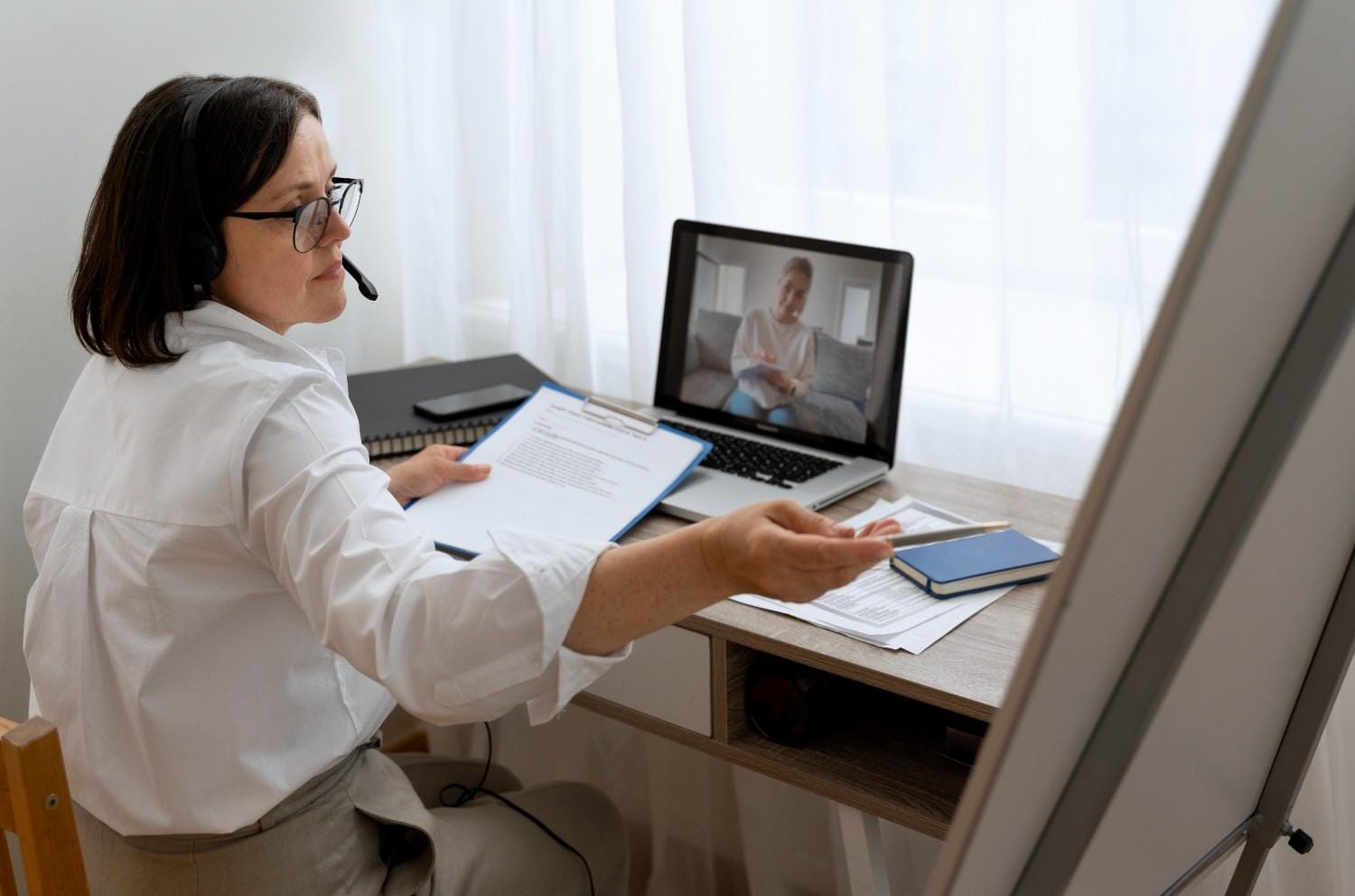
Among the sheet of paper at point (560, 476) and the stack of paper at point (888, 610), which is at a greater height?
the sheet of paper at point (560, 476)

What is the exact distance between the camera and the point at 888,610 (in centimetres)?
124

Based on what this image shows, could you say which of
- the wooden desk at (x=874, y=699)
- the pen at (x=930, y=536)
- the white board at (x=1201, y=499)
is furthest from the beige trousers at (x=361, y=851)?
the white board at (x=1201, y=499)

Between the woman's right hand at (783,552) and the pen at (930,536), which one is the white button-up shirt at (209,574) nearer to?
the woman's right hand at (783,552)

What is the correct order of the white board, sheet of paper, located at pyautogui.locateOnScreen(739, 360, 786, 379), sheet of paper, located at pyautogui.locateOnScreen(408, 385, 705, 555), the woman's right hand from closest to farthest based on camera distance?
the white board → the woman's right hand → sheet of paper, located at pyautogui.locateOnScreen(408, 385, 705, 555) → sheet of paper, located at pyautogui.locateOnScreen(739, 360, 786, 379)

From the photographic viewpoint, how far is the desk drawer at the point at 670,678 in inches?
50.8

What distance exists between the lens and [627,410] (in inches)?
61.9

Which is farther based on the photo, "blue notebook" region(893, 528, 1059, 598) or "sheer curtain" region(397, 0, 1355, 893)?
"sheer curtain" region(397, 0, 1355, 893)

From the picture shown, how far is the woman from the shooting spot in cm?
98

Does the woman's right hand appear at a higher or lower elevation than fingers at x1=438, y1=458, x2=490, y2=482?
higher

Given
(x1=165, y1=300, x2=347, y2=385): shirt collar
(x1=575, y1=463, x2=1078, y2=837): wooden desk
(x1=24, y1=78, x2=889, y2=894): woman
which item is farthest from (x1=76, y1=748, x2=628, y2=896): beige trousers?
(x1=165, y1=300, x2=347, y2=385): shirt collar

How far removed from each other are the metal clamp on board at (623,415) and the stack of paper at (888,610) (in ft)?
1.13

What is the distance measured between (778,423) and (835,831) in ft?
1.85

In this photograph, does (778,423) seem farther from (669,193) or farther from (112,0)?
(112,0)

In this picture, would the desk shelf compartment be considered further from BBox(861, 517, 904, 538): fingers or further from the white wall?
the white wall
